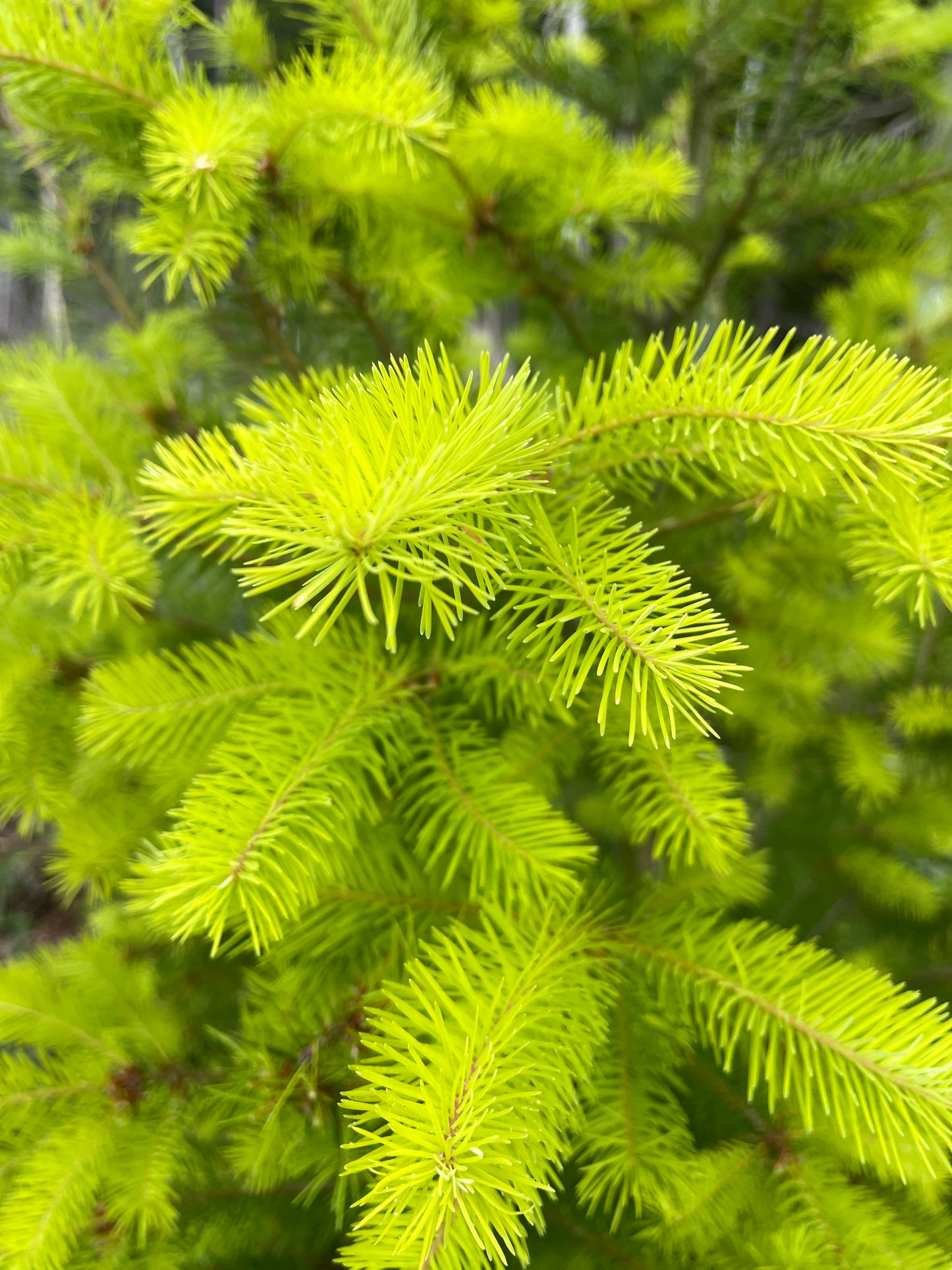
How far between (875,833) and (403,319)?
2.33ft

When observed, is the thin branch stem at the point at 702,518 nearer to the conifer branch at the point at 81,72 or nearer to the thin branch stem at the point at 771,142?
the thin branch stem at the point at 771,142

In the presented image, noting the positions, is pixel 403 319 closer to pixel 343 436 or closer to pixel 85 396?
pixel 85 396

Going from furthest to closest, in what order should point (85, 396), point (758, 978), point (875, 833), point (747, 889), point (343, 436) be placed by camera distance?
1. point (875, 833)
2. point (85, 396)
3. point (747, 889)
4. point (758, 978)
5. point (343, 436)

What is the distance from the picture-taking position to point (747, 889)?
48 cm

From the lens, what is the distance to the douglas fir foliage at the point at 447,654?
0.91ft

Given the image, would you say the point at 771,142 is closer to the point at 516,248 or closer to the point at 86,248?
the point at 516,248

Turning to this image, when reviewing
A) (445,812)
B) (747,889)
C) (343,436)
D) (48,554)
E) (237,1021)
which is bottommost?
(237,1021)

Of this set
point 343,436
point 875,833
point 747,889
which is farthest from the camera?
point 875,833

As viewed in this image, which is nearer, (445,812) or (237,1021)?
(445,812)

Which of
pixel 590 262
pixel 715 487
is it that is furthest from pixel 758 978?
pixel 590 262

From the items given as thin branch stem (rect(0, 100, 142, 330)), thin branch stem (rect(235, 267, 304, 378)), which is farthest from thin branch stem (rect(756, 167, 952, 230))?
thin branch stem (rect(0, 100, 142, 330))

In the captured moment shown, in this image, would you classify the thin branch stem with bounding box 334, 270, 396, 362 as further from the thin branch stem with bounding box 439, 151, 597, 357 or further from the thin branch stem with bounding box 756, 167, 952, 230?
the thin branch stem with bounding box 756, 167, 952, 230

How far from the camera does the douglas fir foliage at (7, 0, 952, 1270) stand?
28 cm

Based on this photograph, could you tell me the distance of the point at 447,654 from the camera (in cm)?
43
